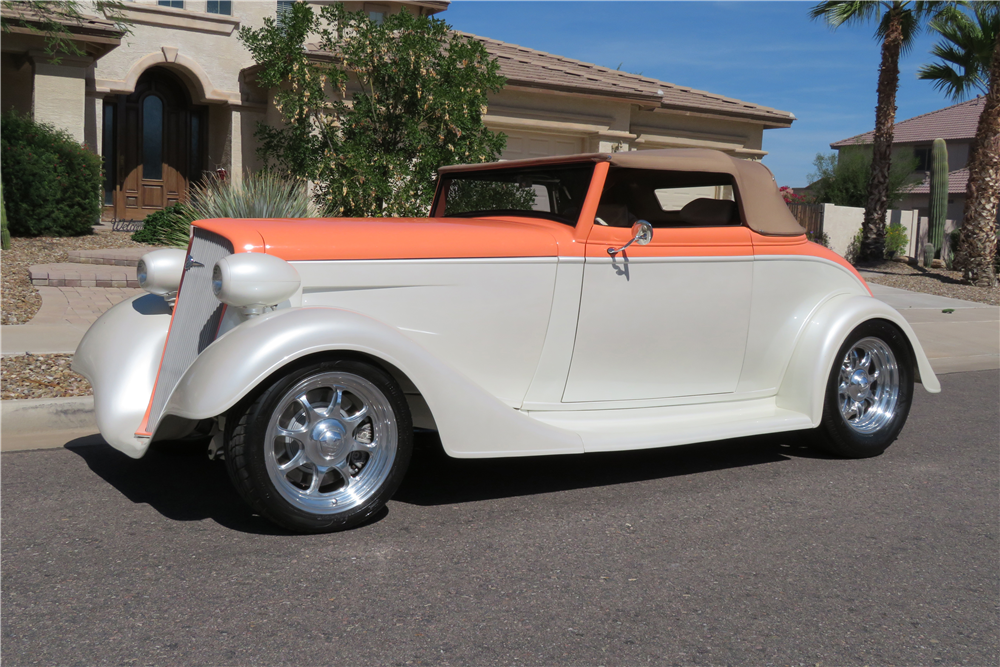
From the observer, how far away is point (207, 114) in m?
17.1

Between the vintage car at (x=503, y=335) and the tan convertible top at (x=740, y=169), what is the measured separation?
2cm

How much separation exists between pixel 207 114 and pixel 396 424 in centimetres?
1526

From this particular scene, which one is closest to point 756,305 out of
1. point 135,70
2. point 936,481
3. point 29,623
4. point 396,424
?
point 936,481

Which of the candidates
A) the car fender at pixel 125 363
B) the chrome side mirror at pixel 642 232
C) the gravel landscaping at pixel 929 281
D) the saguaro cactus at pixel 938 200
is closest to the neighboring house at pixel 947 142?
the saguaro cactus at pixel 938 200

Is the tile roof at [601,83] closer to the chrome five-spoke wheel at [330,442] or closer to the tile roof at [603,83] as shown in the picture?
the tile roof at [603,83]

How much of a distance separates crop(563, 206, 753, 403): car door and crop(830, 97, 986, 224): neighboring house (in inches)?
1463

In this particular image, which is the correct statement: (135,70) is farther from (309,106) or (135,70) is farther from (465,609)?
(465,609)

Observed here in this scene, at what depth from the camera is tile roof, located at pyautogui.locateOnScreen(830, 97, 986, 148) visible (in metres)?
39.4

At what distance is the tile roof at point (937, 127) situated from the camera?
39.4m

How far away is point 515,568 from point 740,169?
2677 mm

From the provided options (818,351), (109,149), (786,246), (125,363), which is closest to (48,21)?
(109,149)

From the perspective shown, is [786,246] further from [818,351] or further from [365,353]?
[365,353]

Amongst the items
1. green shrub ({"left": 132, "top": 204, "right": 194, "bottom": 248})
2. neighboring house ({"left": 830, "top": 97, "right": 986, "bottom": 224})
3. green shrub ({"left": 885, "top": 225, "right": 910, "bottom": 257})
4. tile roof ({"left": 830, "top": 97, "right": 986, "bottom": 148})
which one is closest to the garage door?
green shrub ({"left": 132, "top": 204, "right": 194, "bottom": 248})

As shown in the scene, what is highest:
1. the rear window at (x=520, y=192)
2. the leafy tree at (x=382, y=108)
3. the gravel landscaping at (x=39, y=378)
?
the leafy tree at (x=382, y=108)
